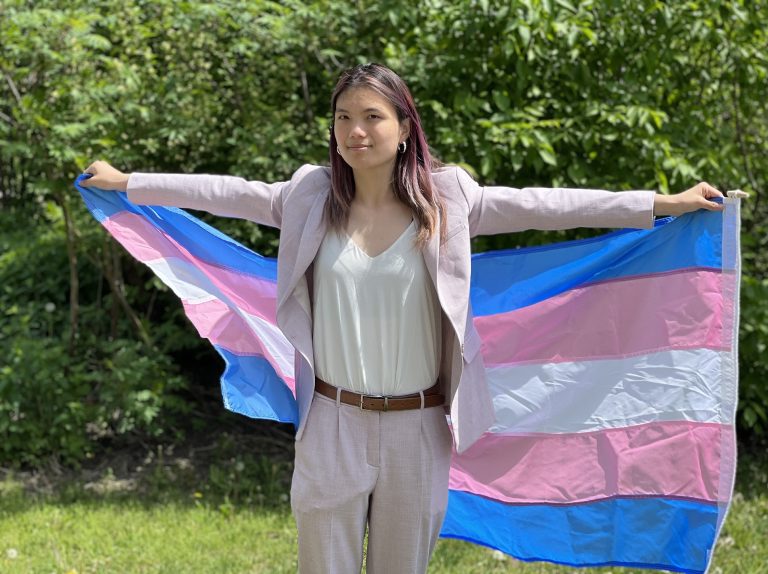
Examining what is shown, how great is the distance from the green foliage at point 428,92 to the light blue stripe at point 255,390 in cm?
210

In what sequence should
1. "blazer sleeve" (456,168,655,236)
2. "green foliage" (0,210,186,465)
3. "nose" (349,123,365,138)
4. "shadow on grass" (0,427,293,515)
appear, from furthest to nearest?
"green foliage" (0,210,186,465) < "shadow on grass" (0,427,293,515) < "blazer sleeve" (456,168,655,236) < "nose" (349,123,365,138)

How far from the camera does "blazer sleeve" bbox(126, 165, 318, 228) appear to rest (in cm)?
303

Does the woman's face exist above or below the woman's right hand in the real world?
above

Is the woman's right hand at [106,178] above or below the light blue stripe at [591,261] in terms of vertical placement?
above

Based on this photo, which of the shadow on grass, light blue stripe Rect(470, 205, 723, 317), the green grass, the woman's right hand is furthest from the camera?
the shadow on grass

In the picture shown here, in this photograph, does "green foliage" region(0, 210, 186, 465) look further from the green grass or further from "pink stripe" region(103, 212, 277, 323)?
"pink stripe" region(103, 212, 277, 323)

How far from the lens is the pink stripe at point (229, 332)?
11.4 ft

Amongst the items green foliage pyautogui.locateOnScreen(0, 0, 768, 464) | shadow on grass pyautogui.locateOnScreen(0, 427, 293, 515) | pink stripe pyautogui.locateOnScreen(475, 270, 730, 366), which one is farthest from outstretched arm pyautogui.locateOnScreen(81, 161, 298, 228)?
shadow on grass pyautogui.locateOnScreen(0, 427, 293, 515)

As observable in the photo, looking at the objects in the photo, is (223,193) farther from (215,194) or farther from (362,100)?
(362,100)

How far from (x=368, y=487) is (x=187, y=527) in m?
2.40

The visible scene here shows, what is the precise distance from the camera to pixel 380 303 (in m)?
2.86

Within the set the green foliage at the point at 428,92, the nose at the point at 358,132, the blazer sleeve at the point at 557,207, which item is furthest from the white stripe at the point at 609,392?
the green foliage at the point at 428,92

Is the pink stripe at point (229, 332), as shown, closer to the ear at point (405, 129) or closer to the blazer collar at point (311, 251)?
the blazer collar at point (311, 251)

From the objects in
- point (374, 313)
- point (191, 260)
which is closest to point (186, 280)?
point (191, 260)
